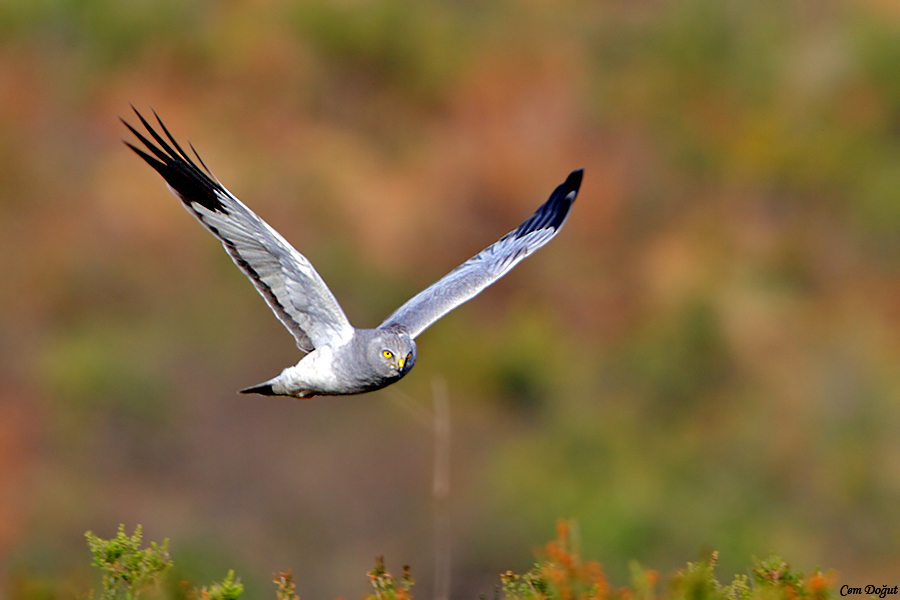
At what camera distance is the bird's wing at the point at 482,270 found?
8477 millimetres

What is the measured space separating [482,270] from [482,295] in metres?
17.4

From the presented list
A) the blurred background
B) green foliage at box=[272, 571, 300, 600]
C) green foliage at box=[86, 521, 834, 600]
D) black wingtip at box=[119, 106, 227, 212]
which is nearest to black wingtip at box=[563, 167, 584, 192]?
black wingtip at box=[119, 106, 227, 212]

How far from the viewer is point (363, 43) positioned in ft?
102

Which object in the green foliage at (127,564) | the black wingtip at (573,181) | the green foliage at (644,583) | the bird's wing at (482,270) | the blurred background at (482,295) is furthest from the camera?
the blurred background at (482,295)

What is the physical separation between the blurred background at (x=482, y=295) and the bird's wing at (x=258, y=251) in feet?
35.1

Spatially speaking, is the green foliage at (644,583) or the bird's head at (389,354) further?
the bird's head at (389,354)

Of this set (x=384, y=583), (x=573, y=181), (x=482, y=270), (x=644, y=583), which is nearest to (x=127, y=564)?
(x=384, y=583)

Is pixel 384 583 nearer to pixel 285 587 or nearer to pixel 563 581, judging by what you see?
Answer: pixel 285 587

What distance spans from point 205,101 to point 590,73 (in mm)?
11002

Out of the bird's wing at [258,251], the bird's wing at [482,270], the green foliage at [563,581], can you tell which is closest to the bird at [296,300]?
the bird's wing at [258,251]

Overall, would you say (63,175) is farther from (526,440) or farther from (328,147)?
(526,440)

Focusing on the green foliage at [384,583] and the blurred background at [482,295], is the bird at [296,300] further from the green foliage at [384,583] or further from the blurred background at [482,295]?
the blurred background at [482,295]

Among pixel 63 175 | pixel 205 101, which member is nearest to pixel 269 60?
pixel 205 101

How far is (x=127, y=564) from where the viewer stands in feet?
20.4
